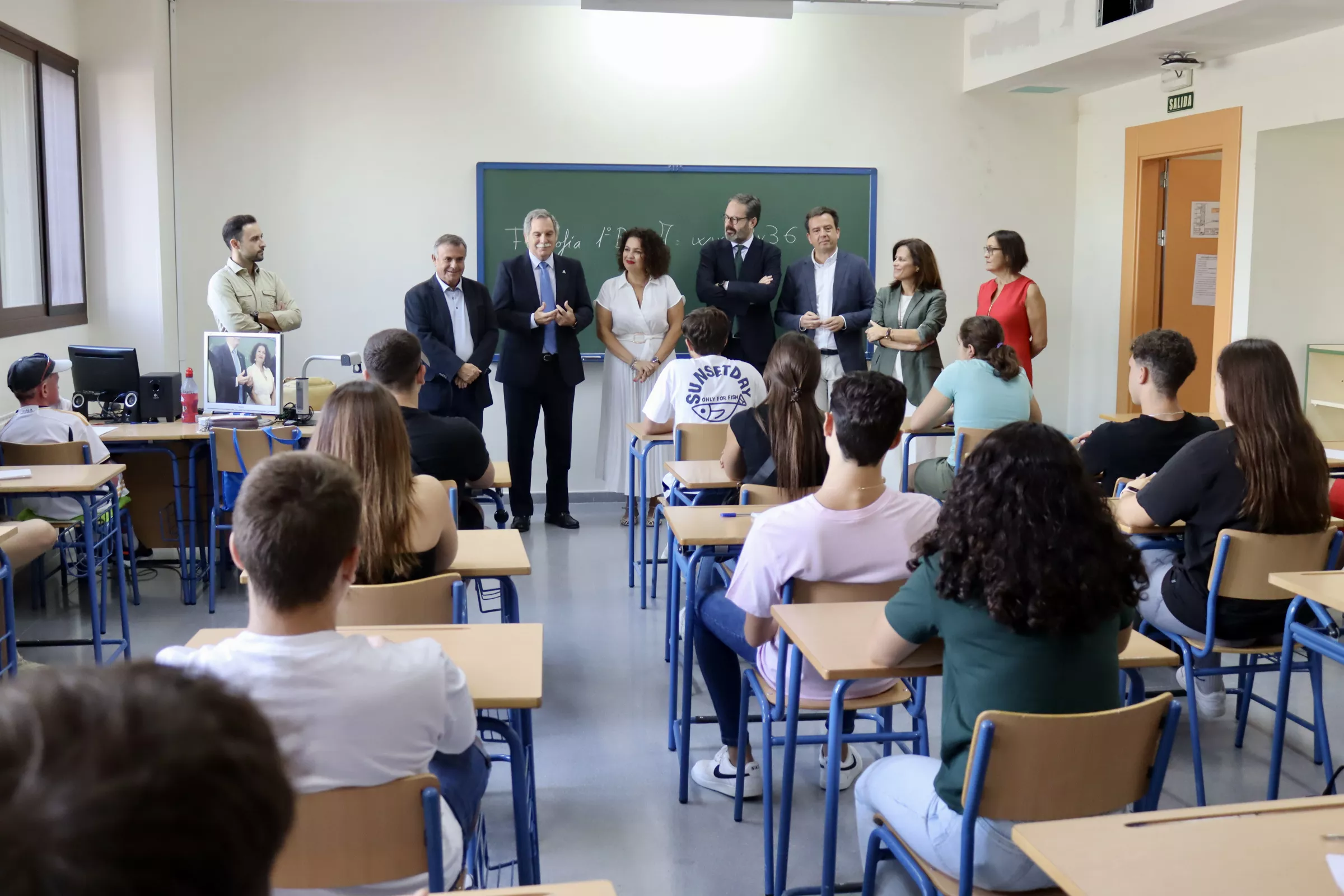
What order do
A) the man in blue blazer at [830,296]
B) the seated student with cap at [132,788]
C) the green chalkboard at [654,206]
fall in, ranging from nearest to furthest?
the seated student with cap at [132,788] → the man in blue blazer at [830,296] → the green chalkboard at [654,206]

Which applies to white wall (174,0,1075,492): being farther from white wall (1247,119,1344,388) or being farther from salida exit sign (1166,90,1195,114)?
white wall (1247,119,1344,388)

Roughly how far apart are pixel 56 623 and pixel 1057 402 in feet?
19.4

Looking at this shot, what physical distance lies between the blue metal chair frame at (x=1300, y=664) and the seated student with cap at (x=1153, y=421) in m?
0.71

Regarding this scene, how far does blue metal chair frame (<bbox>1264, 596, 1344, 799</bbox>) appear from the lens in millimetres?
2574

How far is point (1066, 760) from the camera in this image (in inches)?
66.4

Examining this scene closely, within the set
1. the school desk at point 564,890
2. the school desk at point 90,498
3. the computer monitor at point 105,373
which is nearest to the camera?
the school desk at point 564,890

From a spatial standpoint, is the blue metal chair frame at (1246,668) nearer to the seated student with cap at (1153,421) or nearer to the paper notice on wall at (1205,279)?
the seated student with cap at (1153,421)

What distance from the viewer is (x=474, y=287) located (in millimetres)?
5738

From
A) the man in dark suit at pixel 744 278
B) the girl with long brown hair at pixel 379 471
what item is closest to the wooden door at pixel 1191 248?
the man in dark suit at pixel 744 278

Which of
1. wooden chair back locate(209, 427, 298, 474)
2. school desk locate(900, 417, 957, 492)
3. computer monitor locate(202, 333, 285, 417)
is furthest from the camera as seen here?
school desk locate(900, 417, 957, 492)

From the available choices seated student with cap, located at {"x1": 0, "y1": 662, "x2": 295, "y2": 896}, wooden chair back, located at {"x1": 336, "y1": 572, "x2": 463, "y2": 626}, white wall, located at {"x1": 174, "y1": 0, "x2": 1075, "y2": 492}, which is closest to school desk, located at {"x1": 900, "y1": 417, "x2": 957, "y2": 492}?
white wall, located at {"x1": 174, "y1": 0, "x2": 1075, "y2": 492}

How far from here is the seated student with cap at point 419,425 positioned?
347cm

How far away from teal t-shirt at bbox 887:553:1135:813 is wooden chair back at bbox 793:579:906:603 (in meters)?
0.55

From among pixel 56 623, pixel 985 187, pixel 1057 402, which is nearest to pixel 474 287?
pixel 56 623
